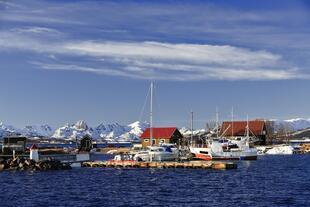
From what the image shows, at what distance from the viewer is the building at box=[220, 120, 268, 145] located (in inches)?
5974

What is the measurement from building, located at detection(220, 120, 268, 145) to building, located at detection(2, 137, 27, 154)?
75522 millimetres

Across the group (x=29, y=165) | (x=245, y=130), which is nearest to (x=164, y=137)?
(x=245, y=130)

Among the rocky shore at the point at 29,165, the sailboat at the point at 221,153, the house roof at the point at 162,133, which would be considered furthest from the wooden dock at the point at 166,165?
the house roof at the point at 162,133

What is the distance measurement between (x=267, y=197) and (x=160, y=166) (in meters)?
35.1

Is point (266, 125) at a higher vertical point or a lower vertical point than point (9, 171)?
higher

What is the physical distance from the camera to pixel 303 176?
218ft

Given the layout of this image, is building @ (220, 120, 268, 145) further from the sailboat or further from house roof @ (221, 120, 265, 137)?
the sailboat

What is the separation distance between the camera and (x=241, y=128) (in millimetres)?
152625

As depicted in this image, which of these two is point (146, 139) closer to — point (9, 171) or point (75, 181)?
point (9, 171)

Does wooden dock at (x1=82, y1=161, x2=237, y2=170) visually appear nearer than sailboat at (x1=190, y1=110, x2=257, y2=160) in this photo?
Yes

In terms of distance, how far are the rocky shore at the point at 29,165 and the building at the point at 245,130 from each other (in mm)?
81507

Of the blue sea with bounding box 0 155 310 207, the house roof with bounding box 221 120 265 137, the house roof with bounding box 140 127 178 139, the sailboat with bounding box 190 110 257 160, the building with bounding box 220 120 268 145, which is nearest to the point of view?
the blue sea with bounding box 0 155 310 207

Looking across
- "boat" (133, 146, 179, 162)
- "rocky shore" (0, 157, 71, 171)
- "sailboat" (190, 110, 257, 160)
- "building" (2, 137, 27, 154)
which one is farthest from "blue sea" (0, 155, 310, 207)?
"sailboat" (190, 110, 257, 160)

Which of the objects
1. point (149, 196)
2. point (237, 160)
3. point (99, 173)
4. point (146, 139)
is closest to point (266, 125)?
point (146, 139)
